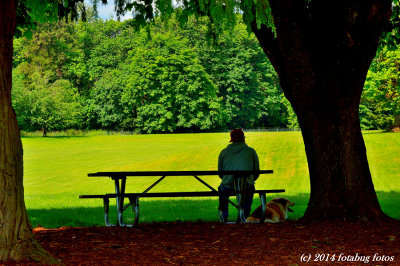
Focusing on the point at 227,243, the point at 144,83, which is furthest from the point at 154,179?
the point at 144,83

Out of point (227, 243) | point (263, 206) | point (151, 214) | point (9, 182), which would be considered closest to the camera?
point (9, 182)

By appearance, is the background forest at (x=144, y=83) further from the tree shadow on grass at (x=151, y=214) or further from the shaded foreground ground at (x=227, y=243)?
the shaded foreground ground at (x=227, y=243)

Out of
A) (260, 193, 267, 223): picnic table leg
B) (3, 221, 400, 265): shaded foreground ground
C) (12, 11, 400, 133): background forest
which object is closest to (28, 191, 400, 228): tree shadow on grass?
(260, 193, 267, 223): picnic table leg

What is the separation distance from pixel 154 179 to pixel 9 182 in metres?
17.9

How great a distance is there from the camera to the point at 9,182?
16.4 ft

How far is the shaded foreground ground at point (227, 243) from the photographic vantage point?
5316 millimetres

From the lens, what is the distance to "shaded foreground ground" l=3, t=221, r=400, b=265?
532 cm

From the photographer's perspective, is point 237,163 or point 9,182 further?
point 237,163

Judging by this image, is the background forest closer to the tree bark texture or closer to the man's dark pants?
the man's dark pants

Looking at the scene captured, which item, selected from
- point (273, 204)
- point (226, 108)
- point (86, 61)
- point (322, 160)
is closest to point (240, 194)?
point (273, 204)

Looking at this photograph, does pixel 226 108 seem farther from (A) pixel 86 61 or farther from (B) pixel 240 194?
(B) pixel 240 194

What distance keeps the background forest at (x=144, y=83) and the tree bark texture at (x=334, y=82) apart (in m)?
47.4

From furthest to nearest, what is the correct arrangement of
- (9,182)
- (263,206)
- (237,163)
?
(237,163), (263,206), (9,182)

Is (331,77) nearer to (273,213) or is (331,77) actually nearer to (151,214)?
(273,213)
